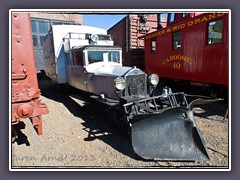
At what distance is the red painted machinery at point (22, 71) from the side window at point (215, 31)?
5.21m

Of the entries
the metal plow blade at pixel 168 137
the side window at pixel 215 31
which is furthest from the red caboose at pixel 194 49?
the metal plow blade at pixel 168 137

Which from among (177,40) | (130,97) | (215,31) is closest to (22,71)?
(130,97)

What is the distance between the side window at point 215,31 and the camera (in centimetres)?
523

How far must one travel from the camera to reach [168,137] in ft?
10.0

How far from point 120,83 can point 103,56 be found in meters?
1.88

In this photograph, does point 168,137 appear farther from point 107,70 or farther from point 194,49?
point 194,49

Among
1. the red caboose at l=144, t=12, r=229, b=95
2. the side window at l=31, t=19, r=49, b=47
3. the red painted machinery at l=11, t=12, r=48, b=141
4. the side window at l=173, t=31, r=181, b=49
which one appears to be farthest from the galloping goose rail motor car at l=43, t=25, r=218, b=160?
the side window at l=173, t=31, r=181, b=49

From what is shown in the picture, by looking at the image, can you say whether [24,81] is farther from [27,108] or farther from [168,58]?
[168,58]

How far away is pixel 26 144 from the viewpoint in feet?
12.1

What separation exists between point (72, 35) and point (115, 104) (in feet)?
12.9

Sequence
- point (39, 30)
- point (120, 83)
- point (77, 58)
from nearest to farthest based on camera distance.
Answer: point (120, 83) < point (77, 58) < point (39, 30)

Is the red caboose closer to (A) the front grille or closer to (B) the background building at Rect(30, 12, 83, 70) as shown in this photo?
(A) the front grille

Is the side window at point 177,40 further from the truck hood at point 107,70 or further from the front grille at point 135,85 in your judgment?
the front grille at point 135,85
